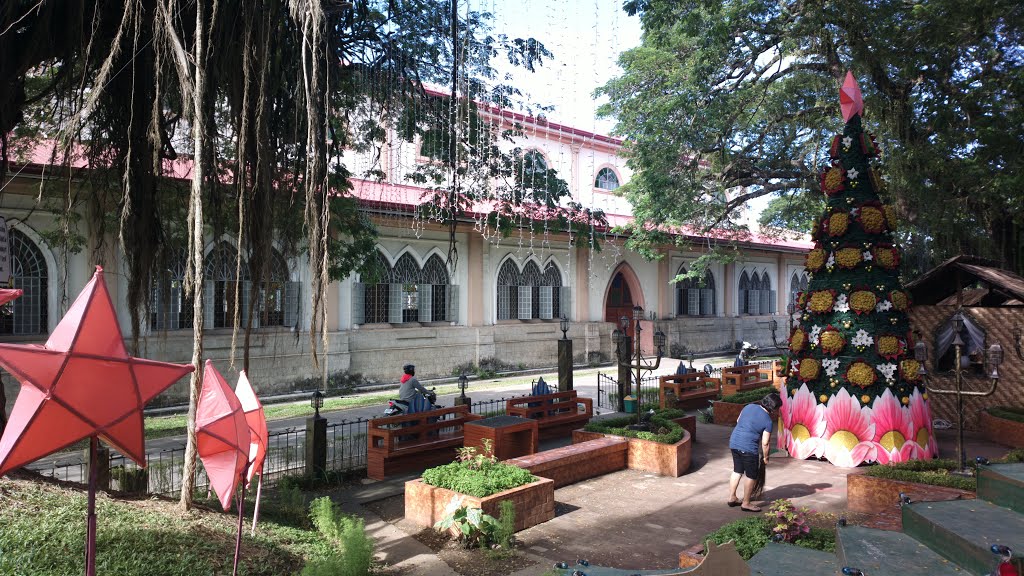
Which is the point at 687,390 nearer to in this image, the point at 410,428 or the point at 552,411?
the point at 552,411

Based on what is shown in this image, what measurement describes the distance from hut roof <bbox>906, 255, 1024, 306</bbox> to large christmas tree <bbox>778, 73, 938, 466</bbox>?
3341 mm

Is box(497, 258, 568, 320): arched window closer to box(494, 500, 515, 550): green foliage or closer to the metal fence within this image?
the metal fence

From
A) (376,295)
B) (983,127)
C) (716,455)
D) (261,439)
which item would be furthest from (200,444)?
(376,295)

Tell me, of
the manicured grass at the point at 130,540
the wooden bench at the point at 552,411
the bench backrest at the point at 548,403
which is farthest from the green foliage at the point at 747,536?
the bench backrest at the point at 548,403

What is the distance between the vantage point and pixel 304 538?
555cm

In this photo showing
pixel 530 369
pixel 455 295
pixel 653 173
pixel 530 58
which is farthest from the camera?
pixel 530 369

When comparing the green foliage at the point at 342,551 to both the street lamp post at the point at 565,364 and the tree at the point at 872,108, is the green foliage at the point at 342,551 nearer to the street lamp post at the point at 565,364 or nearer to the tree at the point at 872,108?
the street lamp post at the point at 565,364

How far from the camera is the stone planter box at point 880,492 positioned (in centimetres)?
691

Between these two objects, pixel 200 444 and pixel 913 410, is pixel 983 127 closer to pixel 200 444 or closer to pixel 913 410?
pixel 913 410

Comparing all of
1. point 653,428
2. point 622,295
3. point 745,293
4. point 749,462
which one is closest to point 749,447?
point 749,462

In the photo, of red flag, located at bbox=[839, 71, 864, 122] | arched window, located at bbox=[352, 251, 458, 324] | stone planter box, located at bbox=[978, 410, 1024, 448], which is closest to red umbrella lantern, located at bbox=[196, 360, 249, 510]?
red flag, located at bbox=[839, 71, 864, 122]

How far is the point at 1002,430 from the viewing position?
37.3ft

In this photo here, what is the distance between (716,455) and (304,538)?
7.43 meters

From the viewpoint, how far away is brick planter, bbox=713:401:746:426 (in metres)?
13.1
